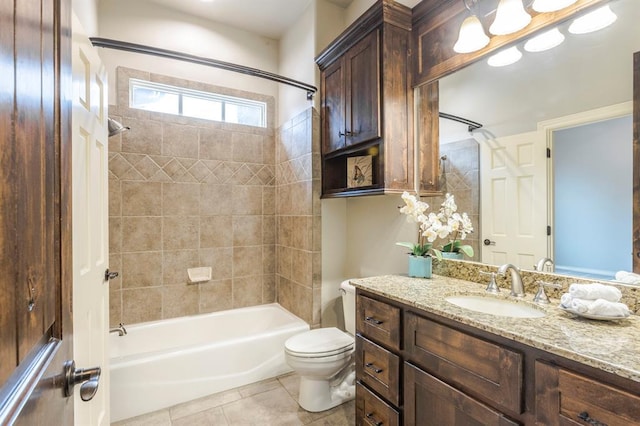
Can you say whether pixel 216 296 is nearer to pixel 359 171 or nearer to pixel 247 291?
pixel 247 291

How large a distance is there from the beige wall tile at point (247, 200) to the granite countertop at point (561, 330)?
190 centimetres

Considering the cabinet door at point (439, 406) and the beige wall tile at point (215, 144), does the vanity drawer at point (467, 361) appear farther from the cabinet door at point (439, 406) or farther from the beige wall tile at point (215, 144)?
the beige wall tile at point (215, 144)

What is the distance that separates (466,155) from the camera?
1772mm

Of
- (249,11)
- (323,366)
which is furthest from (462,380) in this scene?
(249,11)

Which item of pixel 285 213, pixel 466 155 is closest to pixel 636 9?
pixel 466 155

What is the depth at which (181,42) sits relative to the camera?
2.73m

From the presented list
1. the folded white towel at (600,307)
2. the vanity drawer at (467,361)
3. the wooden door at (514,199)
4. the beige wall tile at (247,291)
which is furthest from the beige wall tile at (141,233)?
the folded white towel at (600,307)

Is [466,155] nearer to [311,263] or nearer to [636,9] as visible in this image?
[636,9]

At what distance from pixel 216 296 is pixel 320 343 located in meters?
1.32

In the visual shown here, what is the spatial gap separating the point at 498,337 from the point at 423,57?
1623 millimetres

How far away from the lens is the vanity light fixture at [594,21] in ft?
3.95

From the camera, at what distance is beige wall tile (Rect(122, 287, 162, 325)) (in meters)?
2.57

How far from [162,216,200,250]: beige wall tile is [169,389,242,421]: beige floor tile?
1246mm

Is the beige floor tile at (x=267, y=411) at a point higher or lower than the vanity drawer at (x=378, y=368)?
lower
